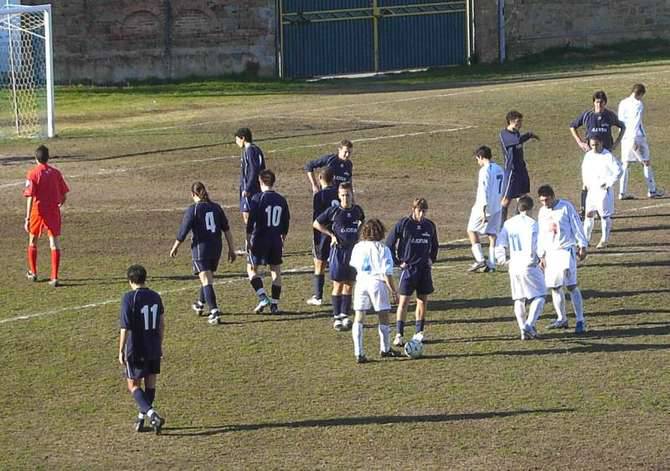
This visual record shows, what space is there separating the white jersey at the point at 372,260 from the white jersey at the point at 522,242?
5.64ft

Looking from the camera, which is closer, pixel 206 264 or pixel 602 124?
pixel 206 264

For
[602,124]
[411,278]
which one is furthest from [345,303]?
[602,124]

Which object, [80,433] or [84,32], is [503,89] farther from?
[80,433]

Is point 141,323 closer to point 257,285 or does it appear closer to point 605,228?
point 257,285

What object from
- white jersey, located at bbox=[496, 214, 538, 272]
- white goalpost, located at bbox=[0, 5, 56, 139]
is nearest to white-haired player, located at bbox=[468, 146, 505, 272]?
white jersey, located at bbox=[496, 214, 538, 272]

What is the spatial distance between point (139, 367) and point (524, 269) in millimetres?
5022

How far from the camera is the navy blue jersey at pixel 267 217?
18.0 m

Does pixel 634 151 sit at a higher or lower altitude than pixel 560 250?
higher

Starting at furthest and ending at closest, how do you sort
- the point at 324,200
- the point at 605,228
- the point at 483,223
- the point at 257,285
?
the point at 605,228
the point at 483,223
the point at 324,200
the point at 257,285

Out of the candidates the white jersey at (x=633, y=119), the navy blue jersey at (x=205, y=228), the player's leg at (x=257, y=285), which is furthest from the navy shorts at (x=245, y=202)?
the white jersey at (x=633, y=119)

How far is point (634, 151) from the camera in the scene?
25.4m

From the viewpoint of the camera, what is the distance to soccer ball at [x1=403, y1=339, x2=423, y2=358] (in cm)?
1622

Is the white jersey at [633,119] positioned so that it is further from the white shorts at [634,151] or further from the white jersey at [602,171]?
the white jersey at [602,171]

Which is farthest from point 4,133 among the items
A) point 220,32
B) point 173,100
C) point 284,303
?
point 284,303
